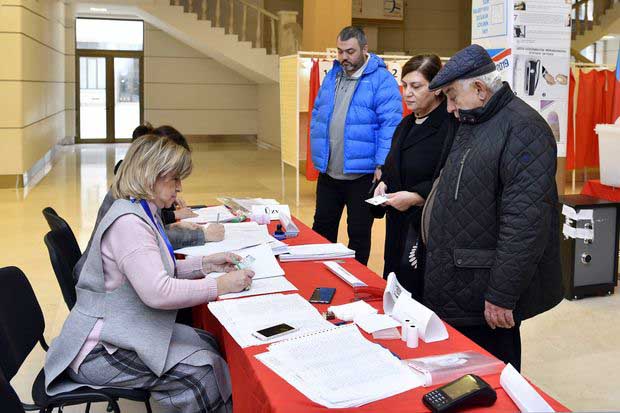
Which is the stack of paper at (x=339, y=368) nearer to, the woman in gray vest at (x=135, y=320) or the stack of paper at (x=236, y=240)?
the woman in gray vest at (x=135, y=320)

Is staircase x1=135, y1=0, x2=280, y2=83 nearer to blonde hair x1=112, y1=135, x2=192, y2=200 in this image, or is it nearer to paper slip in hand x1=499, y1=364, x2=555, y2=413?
blonde hair x1=112, y1=135, x2=192, y2=200

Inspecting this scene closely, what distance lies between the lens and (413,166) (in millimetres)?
3244

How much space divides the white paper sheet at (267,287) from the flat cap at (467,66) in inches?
32.2

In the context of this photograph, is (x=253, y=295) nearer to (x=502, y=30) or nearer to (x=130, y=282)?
(x=130, y=282)

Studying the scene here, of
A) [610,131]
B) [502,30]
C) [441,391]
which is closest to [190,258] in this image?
[441,391]

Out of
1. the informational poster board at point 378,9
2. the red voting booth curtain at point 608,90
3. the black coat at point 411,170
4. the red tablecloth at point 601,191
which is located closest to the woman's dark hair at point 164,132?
the black coat at point 411,170

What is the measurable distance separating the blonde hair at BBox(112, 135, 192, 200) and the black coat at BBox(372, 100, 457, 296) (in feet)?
3.80

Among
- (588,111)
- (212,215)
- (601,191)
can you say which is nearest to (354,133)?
(212,215)

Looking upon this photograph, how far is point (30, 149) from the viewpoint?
10062 mm

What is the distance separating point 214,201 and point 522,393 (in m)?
7.44

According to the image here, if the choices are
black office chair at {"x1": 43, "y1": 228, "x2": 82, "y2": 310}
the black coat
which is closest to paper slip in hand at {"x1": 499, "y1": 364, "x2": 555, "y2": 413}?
the black coat

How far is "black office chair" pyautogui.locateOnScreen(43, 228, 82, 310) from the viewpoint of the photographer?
263 centimetres

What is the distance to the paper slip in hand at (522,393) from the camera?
147 cm

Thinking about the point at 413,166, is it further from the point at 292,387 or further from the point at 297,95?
the point at 297,95
